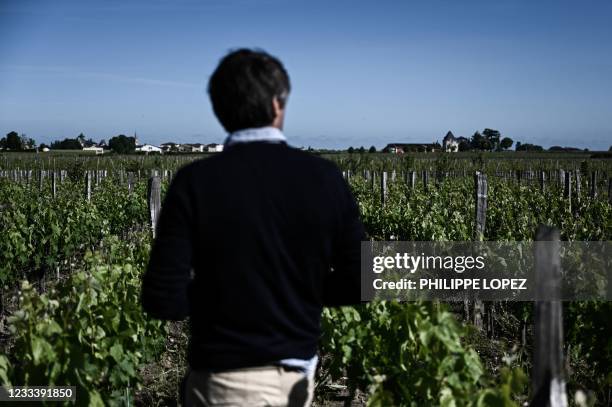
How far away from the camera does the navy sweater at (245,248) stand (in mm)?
1719

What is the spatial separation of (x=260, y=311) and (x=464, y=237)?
646cm

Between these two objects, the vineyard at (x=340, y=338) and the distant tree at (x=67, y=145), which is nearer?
the vineyard at (x=340, y=338)

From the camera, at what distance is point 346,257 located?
1.92 metres

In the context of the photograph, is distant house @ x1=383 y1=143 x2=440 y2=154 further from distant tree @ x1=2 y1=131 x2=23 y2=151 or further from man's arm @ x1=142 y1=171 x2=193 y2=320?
man's arm @ x1=142 y1=171 x2=193 y2=320

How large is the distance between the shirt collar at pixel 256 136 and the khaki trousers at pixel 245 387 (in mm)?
627

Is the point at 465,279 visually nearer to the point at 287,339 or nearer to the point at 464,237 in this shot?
the point at 464,237

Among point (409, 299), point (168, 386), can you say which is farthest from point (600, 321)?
point (168, 386)

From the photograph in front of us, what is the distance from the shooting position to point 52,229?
8.74m

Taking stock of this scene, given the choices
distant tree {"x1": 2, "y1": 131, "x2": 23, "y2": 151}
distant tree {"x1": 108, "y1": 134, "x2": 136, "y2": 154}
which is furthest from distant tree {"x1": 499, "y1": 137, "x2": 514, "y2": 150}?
distant tree {"x1": 2, "y1": 131, "x2": 23, "y2": 151}

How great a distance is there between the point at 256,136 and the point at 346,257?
1.48 ft

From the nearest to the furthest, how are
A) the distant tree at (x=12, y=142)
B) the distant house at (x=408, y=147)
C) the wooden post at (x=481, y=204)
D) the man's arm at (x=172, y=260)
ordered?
the man's arm at (x=172, y=260) → the wooden post at (x=481, y=204) → the distant house at (x=408, y=147) → the distant tree at (x=12, y=142)

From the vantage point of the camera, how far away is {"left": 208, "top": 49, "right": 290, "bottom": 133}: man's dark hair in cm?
178
